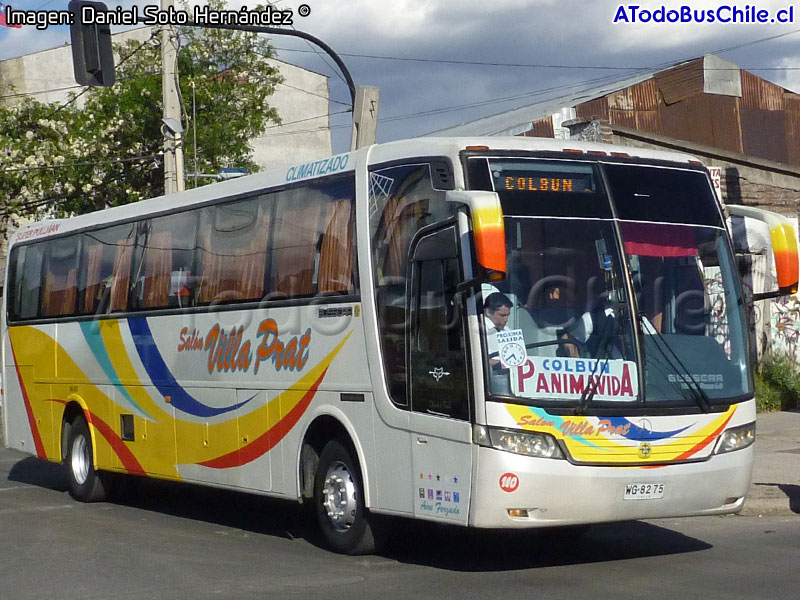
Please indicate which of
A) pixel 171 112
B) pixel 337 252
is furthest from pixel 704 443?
pixel 171 112

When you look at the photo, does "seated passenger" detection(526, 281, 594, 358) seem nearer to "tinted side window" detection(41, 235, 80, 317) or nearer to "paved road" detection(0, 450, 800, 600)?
"paved road" detection(0, 450, 800, 600)

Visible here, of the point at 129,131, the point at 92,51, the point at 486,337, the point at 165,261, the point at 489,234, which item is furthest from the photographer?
the point at 129,131

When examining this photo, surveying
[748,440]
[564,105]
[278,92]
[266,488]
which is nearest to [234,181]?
[266,488]

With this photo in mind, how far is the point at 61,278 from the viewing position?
1491cm

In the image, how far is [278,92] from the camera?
176 ft

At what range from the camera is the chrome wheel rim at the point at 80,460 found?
1454 centimetres

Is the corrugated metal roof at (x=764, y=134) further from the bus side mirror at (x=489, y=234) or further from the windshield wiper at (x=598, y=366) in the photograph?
the bus side mirror at (x=489, y=234)

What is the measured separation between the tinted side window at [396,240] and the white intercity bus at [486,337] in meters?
0.02

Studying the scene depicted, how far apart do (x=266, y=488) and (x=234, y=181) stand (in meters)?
3.06

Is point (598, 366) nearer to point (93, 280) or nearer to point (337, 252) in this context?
point (337, 252)

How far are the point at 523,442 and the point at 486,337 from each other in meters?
0.76

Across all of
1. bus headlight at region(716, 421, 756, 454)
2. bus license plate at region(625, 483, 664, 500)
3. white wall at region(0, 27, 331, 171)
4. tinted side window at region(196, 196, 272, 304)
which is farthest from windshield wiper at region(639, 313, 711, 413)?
white wall at region(0, 27, 331, 171)

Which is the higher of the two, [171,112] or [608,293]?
[171,112]

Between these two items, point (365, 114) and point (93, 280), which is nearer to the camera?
point (93, 280)
